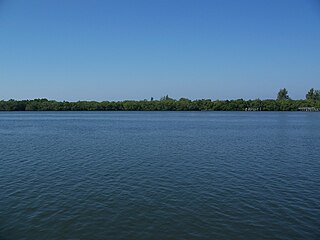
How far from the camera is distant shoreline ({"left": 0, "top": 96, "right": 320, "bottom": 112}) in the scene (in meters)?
184

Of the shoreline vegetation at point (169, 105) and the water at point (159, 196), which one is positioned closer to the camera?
the water at point (159, 196)

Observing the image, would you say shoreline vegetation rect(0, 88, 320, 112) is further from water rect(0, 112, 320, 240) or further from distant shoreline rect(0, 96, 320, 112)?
water rect(0, 112, 320, 240)

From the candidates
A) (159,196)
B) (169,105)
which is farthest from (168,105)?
(159,196)

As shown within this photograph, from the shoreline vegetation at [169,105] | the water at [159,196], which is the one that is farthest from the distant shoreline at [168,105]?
the water at [159,196]

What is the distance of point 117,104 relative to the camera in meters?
200

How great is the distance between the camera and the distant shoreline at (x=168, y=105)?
18375 cm

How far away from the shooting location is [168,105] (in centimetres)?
19438

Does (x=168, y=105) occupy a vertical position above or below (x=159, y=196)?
above

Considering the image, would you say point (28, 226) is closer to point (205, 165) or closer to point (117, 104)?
point (205, 165)

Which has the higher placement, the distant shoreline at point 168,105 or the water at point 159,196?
the distant shoreline at point 168,105

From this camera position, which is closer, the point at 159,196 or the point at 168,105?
the point at 159,196

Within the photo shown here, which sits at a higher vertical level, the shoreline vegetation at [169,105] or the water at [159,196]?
the shoreline vegetation at [169,105]

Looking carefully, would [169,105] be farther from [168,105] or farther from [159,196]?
[159,196]

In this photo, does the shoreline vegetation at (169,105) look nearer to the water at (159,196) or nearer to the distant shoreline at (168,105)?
the distant shoreline at (168,105)
